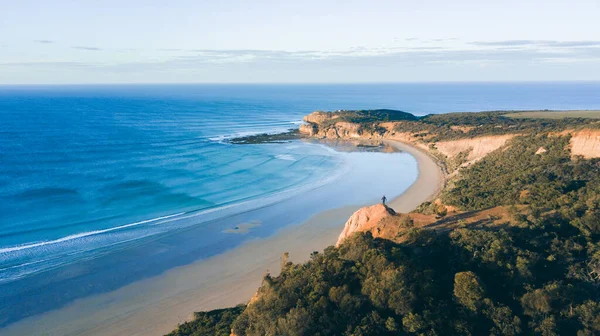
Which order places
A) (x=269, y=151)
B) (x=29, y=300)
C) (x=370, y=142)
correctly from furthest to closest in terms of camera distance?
(x=370, y=142), (x=269, y=151), (x=29, y=300)

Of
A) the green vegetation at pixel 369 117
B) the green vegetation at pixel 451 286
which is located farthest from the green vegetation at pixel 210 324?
the green vegetation at pixel 369 117

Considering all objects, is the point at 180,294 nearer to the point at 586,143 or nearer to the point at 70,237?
the point at 70,237

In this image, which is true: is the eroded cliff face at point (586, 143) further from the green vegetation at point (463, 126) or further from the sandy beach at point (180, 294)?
the sandy beach at point (180, 294)

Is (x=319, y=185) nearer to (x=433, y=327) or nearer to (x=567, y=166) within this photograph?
(x=567, y=166)

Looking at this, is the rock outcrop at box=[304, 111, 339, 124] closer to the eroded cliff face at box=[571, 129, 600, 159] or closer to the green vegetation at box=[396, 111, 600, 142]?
the green vegetation at box=[396, 111, 600, 142]

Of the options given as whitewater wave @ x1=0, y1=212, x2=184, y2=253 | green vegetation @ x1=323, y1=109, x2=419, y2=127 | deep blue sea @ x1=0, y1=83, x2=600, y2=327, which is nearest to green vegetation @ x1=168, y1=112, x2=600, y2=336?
deep blue sea @ x1=0, y1=83, x2=600, y2=327

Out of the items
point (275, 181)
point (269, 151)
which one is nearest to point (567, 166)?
point (275, 181)

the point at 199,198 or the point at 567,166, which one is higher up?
the point at 567,166
